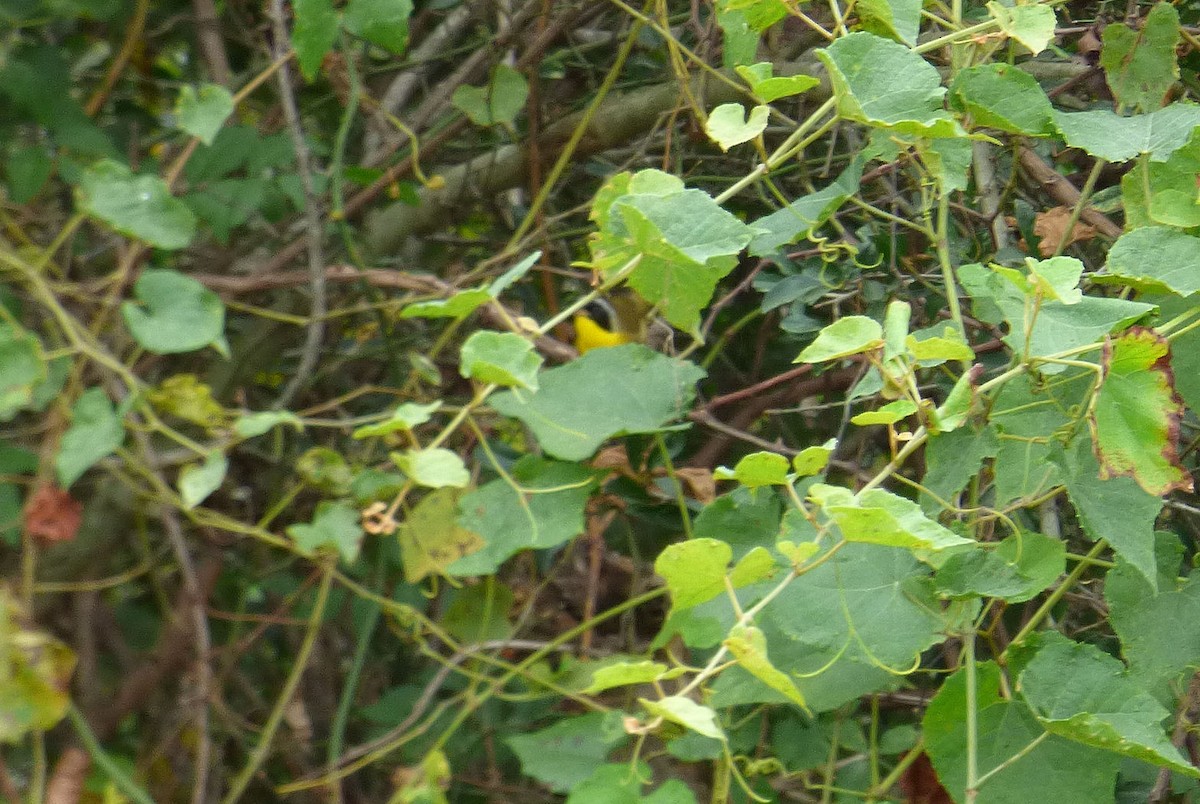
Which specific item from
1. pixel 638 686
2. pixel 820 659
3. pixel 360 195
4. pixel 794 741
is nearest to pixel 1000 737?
pixel 820 659

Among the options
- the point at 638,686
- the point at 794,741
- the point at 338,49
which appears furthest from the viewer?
the point at 338,49

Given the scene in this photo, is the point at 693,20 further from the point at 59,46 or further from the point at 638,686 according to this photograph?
the point at 59,46

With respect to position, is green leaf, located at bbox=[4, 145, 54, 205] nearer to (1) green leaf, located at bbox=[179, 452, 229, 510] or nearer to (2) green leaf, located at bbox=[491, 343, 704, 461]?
(1) green leaf, located at bbox=[179, 452, 229, 510]

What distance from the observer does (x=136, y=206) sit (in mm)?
1050

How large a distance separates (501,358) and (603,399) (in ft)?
0.48

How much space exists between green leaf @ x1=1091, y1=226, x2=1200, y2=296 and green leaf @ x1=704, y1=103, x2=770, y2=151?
0.60ft

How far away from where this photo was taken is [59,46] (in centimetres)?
138

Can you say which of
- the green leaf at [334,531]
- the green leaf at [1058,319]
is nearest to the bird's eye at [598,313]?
the green leaf at [334,531]

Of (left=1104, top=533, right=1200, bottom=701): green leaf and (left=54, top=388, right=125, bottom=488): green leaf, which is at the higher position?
(left=1104, top=533, right=1200, bottom=701): green leaf

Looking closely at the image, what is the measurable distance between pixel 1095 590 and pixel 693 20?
51cm

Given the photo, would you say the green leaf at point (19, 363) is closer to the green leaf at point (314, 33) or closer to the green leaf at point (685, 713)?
the green leaf at point (314, 33)

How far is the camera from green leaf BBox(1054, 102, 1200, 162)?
0.60 meters

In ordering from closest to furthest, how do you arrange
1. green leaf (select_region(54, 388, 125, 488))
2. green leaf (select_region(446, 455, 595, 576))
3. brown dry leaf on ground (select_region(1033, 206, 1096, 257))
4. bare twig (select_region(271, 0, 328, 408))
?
1. brown dry leaf on ground (select_region(1033, 206, 1096, 257))
2. green leaf (select_region(446, 455, 595, 576))
3. green leaf (select_region(54, 388, 125, 488))
4. bare twig (select_region(271, 0, 328, 408))

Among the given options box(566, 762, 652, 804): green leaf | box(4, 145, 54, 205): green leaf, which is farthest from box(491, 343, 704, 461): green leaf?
box(4, 145, 54, 205): green leaf
